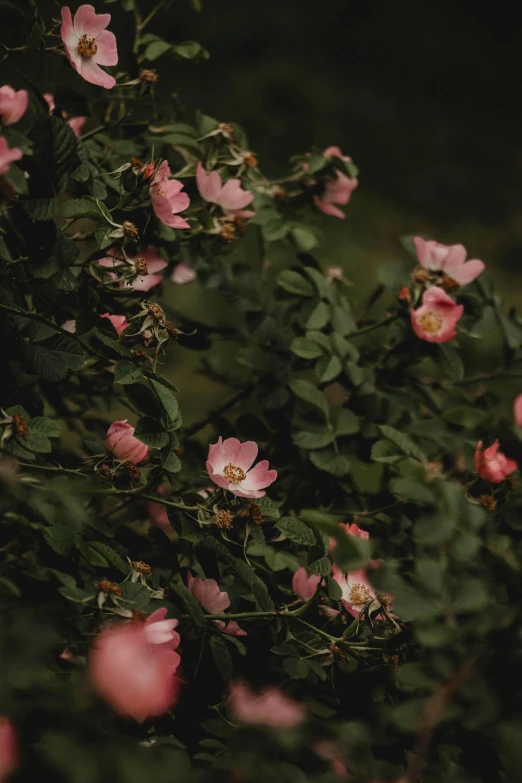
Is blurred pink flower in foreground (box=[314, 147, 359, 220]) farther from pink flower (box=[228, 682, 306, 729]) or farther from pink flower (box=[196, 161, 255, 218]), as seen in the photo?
pink flower (box=[228, 682, 306, 729])

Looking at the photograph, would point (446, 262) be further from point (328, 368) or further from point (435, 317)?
point (328, 368)

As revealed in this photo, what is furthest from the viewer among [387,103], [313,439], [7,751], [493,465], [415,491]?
[387,103]

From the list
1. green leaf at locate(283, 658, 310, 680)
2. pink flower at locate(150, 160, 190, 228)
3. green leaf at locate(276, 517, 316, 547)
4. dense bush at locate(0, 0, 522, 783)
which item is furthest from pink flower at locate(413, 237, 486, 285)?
green leaf at locate(283, 658, 310, 680)

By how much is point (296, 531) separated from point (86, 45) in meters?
0.57

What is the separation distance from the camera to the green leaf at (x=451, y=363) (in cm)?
106

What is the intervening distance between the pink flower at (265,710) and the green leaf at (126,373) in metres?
0.28

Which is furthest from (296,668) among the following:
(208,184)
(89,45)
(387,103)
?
(387,103)

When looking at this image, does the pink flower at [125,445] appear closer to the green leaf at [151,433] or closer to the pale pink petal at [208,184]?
the green leaf at [151,433]

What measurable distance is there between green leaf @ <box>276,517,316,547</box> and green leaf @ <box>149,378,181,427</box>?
0.14m

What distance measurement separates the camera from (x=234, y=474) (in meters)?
0.85

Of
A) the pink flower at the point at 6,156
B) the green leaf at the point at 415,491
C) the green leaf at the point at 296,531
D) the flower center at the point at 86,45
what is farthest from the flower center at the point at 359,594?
the flower center at the point at 86,45

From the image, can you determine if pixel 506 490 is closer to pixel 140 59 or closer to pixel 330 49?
pixel 140 59

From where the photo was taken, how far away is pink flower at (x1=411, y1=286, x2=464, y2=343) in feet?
3.34

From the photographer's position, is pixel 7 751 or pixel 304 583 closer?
pixel 7 751
